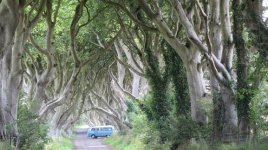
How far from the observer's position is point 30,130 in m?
16.5

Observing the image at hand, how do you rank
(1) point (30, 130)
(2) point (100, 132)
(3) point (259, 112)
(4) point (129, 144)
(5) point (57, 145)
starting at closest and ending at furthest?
(3) point (259, 112), (1) point (30, 130), (5) point (57, 145), (4) point (129, 144), (2) point (100, 132)

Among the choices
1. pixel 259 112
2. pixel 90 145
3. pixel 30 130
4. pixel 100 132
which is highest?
pixel 259 112

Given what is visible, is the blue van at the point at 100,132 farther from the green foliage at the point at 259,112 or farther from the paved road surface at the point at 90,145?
the green foliage at the point at 259,112

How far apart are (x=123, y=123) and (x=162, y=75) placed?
18127 mm

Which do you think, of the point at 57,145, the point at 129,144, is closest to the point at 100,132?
the point at 129,144

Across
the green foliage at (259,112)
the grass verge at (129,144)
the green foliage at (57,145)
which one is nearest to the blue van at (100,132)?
the green foliage at (57,145)

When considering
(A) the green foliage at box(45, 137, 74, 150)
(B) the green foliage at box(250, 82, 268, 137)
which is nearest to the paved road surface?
(A) the green foliage at box(45, 137, 74, 150)

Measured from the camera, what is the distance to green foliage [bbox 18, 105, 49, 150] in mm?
16031

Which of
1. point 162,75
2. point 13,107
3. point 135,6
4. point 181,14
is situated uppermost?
point 135,6

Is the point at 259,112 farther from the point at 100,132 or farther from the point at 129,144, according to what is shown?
the point at 100,132

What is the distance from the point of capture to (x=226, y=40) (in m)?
14.7

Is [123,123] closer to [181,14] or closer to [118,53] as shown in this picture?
[118,53]

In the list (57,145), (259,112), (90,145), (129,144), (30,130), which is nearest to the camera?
(259,112)

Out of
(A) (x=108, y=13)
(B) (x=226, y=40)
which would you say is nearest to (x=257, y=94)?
(B) (x=226, y=40)
